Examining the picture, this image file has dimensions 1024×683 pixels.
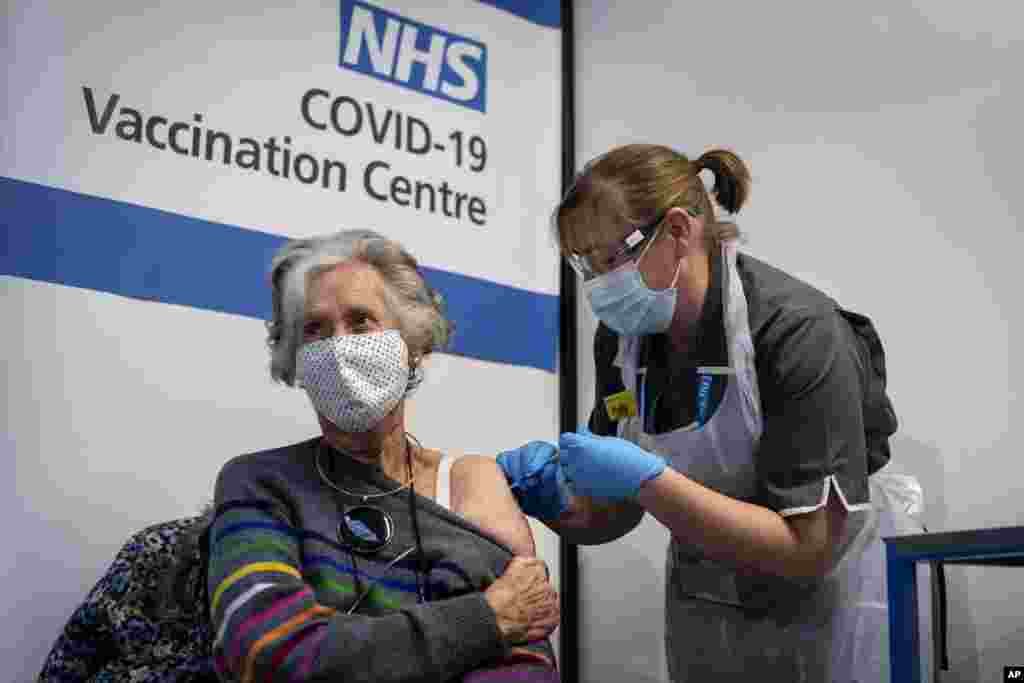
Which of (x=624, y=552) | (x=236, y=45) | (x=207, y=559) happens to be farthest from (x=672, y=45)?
(x=207, y=559)

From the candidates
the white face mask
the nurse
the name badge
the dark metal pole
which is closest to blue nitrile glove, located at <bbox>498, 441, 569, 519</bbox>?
the nurse

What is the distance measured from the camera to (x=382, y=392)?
175 centimetres

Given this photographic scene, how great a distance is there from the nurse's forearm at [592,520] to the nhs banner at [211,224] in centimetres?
68

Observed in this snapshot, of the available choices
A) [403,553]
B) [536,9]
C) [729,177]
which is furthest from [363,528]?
[536,9]

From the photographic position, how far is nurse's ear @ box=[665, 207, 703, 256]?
82.0 inches

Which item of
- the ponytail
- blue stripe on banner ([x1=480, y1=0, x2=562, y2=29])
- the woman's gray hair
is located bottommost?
the woman's gray hair

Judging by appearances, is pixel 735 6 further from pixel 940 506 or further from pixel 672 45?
pixel 940 506

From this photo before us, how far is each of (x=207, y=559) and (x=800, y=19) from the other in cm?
186

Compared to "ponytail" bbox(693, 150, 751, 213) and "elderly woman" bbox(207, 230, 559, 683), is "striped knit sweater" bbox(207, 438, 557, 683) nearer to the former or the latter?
"elderly woman" bbox(207, 230, 559, 683)

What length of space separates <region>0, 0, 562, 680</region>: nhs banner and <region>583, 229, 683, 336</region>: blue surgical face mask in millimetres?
753

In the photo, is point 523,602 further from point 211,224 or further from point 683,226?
point 211,224

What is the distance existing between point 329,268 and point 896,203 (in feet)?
4.31

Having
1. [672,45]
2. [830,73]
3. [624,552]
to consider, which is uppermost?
[672,45]

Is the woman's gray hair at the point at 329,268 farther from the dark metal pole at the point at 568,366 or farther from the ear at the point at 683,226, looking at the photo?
the dark metal pole at the point at 568,366
